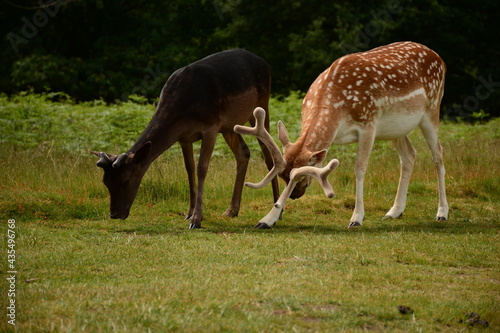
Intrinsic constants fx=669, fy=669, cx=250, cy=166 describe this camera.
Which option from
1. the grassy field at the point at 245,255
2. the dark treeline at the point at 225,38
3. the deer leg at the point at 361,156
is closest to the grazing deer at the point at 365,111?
the deer leg at the point at 361,156

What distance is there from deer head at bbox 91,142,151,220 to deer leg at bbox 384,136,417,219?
3435mm

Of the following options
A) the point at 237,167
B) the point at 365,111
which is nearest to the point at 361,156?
the point at 365,111

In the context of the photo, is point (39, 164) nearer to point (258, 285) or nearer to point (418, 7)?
point (258, 285)

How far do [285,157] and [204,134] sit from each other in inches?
50.3

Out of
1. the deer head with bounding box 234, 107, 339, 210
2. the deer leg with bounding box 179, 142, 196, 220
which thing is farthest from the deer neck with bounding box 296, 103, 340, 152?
the deer leg with bounding box 179, 142, 196, 220

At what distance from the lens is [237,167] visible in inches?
368

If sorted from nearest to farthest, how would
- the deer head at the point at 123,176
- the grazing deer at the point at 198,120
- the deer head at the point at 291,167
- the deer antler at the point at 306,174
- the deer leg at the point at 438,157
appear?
the deer antler at the point at 306,174
the deer head at the point at 291,167
the deer head at the point at 123,176
the grazing deer at the point at 198,120
the deer leg at the point at 438,157

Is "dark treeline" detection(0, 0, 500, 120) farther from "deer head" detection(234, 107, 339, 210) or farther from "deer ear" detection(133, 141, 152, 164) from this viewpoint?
"deer head" detection(234, 107, 339, 210)

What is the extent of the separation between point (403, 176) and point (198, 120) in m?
3.02

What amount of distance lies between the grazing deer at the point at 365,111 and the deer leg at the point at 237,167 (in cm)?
128

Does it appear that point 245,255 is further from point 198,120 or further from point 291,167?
point 198,120

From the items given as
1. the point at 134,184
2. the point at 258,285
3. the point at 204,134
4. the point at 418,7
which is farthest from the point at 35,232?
the point at 418,7

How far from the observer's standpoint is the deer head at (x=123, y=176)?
7.68m

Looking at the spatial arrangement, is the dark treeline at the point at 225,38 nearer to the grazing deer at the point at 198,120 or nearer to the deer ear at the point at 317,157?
the grazing deer at the point at 198,120
